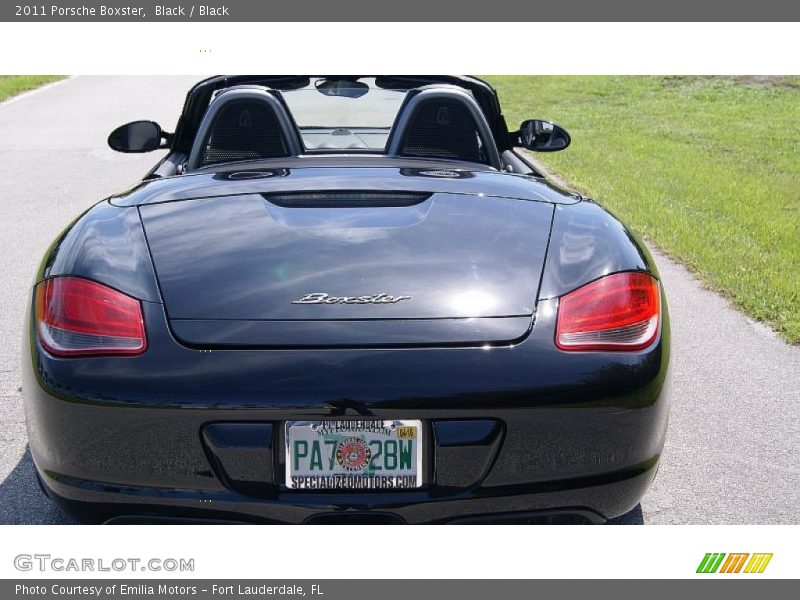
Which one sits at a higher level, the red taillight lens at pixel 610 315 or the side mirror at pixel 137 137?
the red taillight lens at pixel 610 315

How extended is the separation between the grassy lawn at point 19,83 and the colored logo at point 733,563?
65.5 feet

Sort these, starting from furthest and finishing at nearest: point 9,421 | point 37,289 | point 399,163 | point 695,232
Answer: point 695,232
point 9,421
point 399,163
point 37,289

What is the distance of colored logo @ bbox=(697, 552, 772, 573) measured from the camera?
3281mm

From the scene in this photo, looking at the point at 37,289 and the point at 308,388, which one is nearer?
the point at 308,388

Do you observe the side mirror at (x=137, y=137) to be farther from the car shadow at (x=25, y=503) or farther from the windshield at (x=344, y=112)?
the car shadow at (x=25, y=503)

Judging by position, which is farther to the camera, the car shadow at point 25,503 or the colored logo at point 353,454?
the car shadow at point 25,503

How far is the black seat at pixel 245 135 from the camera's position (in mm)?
4453

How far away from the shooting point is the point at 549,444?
2.86 metres

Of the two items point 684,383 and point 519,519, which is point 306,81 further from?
point 519,519

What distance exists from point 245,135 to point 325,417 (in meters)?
2.02

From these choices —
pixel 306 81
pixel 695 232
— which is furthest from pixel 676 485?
pixel 695 232

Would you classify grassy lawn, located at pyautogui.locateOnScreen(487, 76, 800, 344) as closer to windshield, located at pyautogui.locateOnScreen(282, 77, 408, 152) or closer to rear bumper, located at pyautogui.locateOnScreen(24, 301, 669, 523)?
windshield, located at pyautogui.locateOnScreen(282, 77, 408, 152)

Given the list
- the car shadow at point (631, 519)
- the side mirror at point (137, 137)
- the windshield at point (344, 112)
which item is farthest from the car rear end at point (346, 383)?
the side mirror at point (137, 137)

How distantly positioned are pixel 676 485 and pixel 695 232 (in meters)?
5.35
